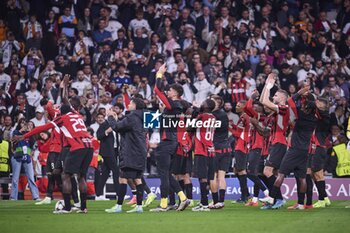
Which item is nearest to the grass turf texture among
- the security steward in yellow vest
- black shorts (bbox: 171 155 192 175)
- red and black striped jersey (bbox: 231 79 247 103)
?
black shorts (bbox: 171 155 192 175)

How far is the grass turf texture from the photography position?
48.2 ft

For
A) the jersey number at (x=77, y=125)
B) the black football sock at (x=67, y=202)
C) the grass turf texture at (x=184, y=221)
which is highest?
the jersey number at (x=77, y=125)

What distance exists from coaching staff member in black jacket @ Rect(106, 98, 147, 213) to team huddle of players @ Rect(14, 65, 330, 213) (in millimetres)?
22

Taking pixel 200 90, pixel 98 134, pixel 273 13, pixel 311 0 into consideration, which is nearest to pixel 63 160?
pixel 98 134

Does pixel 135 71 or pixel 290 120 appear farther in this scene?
pixel 135 71

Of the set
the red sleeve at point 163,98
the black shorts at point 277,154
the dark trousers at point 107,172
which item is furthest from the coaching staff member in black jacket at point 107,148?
the black shorts at point 277,154

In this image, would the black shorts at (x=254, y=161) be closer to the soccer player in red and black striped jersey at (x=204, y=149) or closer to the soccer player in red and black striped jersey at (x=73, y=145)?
the soccer player in red and black striped jersey at (x=204, y=149)

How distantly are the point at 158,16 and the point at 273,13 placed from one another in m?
4.27

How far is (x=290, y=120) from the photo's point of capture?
1938 centimetres

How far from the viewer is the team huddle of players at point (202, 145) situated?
718 inches

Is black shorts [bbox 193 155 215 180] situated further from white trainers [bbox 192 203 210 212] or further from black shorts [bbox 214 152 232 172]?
black shorts [bbox 214 152 232 172]

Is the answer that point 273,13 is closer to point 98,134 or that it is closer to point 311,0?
point 311,0

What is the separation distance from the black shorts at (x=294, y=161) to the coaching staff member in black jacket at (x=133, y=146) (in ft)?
10.2

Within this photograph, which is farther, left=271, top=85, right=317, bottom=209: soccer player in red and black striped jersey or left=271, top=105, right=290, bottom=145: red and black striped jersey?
left=271, top=105, right=290, bottom=145: red and black striped jersey
